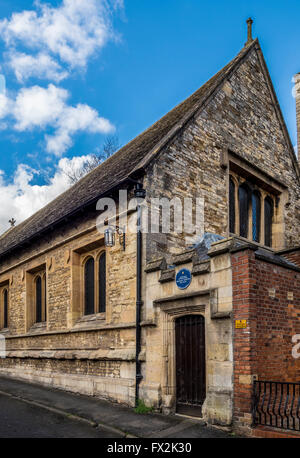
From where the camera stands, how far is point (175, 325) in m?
9.12

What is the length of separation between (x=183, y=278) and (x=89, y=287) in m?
4.82

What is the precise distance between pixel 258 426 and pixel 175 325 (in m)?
2.79

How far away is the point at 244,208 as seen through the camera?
13.7 metres

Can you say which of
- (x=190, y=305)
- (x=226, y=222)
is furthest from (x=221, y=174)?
(x=190, y=305)

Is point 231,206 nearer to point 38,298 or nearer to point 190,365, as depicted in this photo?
point 190,365

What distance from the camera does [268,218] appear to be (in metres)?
14.6

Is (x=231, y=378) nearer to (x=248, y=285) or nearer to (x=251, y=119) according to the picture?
(x=248, y=285)

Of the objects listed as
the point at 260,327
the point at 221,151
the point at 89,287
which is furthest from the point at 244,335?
the point at 221,151

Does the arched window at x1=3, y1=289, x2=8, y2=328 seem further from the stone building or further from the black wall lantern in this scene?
the black wall lantern

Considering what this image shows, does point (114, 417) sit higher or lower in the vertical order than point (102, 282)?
lower

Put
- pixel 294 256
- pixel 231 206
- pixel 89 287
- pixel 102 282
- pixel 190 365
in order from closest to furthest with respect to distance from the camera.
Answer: pixel 190 365, pixel 294 256, pixel 102 282, pixel 89 287, pixel 231 206

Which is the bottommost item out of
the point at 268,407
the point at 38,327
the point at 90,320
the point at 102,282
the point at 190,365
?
the point at 268,407

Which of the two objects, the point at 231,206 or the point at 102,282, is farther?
the point at 231,206

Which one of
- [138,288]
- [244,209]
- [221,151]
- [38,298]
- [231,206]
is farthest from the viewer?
[38,298]
